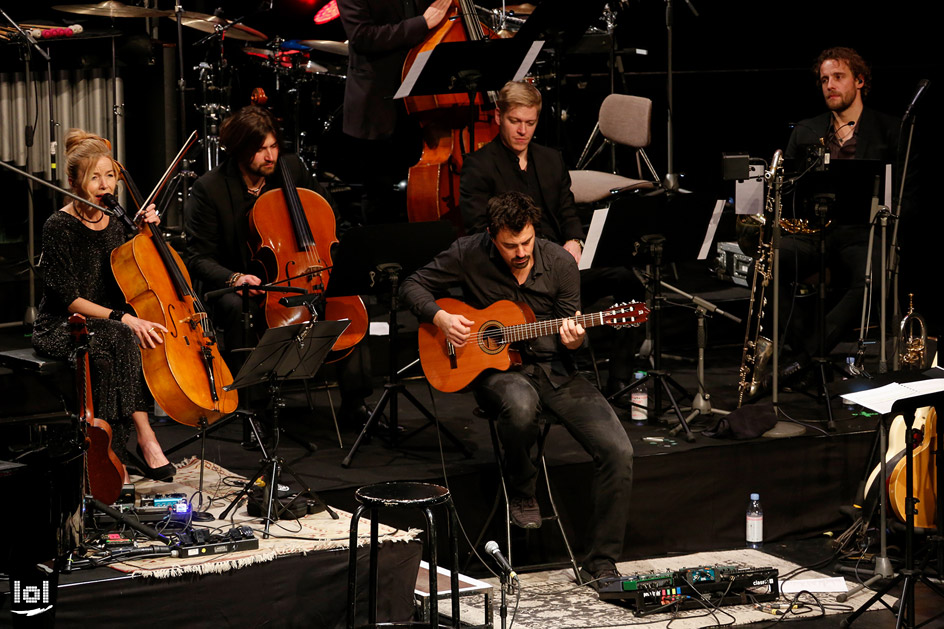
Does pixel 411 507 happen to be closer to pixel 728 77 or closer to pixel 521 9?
pixel 521 9

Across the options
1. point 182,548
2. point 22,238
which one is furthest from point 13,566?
point 22,238

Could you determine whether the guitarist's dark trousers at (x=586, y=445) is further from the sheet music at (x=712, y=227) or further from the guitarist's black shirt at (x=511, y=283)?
the sheet music at (x=712, y=227)

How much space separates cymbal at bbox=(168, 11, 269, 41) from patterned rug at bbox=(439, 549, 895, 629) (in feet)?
12.7

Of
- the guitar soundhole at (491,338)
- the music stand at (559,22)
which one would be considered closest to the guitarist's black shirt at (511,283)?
the guitar soundhole at (491,338)

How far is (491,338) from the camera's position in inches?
225

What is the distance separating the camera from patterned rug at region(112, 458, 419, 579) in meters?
4.59

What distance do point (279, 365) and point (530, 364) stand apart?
1300 mm

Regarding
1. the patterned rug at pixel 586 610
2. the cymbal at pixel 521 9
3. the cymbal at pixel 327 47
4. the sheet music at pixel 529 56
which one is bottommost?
the patterned rug at pixel 586 610

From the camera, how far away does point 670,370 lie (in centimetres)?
756

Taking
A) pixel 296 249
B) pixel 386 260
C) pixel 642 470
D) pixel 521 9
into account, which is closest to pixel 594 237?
pixel 386 260

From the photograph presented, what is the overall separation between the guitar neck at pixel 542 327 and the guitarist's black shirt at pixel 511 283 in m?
0.14

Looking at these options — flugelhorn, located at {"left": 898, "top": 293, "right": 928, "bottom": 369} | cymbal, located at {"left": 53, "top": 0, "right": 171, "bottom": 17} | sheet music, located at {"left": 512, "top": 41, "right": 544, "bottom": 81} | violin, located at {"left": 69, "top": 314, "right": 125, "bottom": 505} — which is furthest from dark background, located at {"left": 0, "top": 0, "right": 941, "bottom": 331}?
violin, located at {"left": 69, "top": 314, "right": 125, "bottom": 505}

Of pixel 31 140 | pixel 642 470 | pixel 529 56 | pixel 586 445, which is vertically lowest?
pixel 642 470

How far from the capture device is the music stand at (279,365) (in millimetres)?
4863
